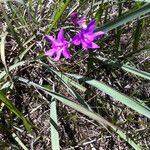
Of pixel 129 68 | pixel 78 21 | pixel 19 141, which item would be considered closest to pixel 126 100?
pixel 129 68

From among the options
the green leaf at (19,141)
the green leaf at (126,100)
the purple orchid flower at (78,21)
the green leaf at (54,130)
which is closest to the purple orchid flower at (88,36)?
the purple orchid flower at (78,21)

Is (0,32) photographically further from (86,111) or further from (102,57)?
(86,111)

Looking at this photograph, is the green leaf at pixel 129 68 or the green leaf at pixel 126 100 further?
the green leaf at pixel 129 68

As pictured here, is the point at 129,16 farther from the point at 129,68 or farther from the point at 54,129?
the point at 54,129

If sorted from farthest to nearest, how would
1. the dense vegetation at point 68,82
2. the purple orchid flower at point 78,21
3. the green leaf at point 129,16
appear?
the dense vegetation at point 68,82 < the purple orchid flower at point 78,21 < the green leaf at point 129,16

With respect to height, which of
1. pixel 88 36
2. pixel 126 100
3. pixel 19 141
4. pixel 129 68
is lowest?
pixel 19 141

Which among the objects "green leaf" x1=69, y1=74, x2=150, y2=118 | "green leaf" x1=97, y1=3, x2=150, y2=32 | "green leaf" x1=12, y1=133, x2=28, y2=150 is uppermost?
"green leaf" x1=97, y1=3, x2=150, y2=32

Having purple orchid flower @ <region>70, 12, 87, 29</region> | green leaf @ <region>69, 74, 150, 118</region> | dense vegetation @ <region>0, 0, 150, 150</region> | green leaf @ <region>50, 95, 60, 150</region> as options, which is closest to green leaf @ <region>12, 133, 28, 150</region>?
dense vegetation @ <region>0, 0, 150, 150</region>

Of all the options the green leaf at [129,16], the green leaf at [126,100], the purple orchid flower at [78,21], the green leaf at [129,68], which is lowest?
the green leaf at [126,100]

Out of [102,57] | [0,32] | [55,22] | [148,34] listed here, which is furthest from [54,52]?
[148,34]

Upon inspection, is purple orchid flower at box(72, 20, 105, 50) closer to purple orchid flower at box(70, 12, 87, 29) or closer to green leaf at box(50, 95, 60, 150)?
purple orchid flower at box(70, 12, 87, 29)

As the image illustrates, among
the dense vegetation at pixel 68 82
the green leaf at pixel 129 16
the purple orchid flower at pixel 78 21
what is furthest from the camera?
the dense vegetation at pixel 68 82

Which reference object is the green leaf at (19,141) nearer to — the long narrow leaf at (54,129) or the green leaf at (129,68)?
the long narrow leaf at (54,129)
